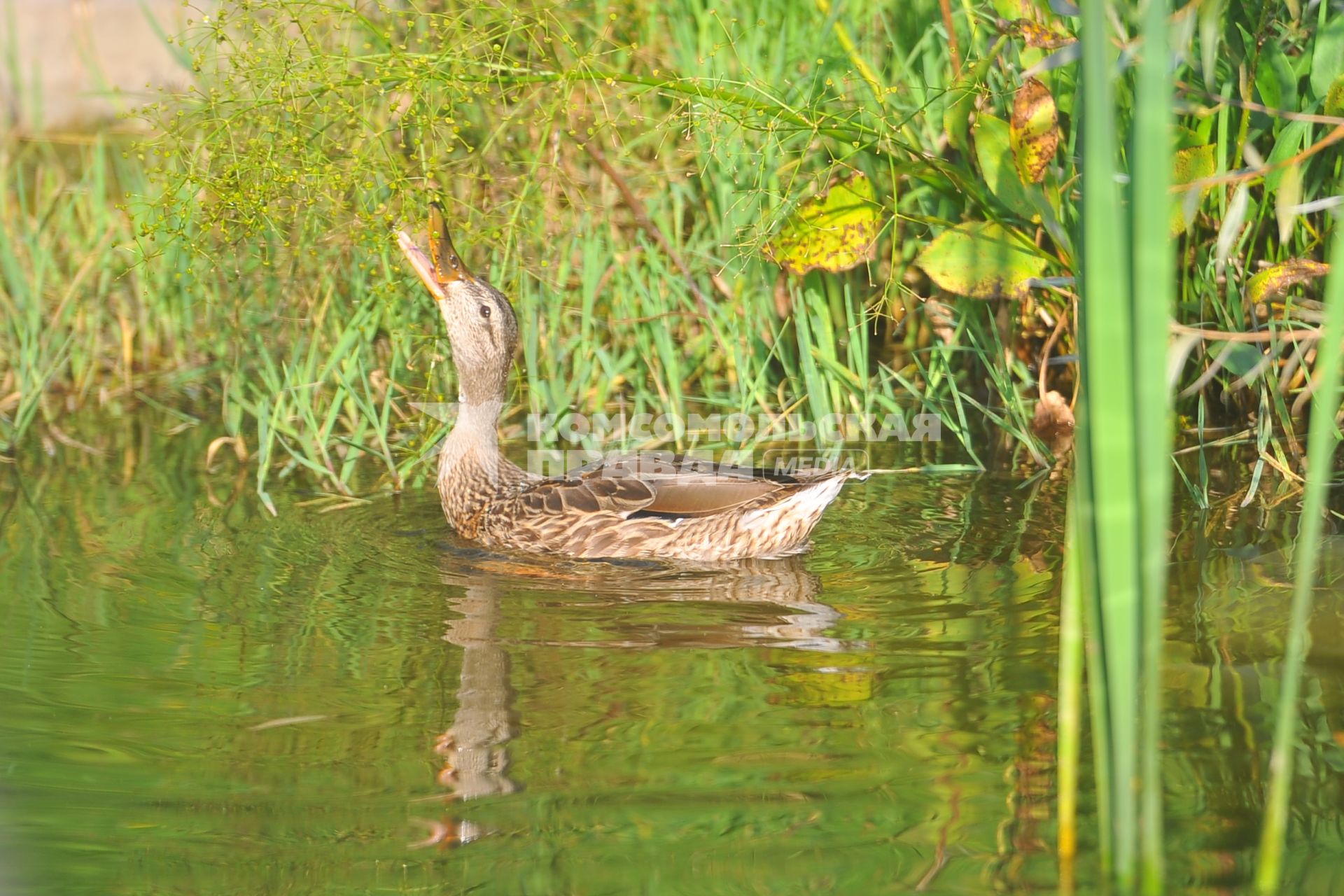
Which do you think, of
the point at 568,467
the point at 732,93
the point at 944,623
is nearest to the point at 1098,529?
the point at 944,623

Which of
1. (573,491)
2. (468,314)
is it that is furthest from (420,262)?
(573,491)

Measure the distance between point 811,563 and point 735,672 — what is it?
110 centimetres

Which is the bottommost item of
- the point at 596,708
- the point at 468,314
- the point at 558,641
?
the point at 596,708

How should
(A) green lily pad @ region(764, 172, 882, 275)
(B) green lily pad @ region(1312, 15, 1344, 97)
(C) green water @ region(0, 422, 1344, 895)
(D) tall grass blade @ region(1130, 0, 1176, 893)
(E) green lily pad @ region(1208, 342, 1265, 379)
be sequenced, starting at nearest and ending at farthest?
(D) tall grass blade @ region(1130, 0, 1176, 893) → (C) green water @ region(0, 422, 1344, 895) → (B) green lily pad @ region(1312, 15, 1344, 97) → (E) green lily pad @ region(1208, 342, 1265, 379) → (A) green lily pad @ region(764, 172, 882, 275)

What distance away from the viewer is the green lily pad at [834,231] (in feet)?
17.9

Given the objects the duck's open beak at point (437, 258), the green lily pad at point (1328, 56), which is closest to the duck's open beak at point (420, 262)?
the duck's open beak at point (437, 258)

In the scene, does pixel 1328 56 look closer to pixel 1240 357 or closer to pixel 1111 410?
pixel 1240 357

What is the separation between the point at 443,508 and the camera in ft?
17.9

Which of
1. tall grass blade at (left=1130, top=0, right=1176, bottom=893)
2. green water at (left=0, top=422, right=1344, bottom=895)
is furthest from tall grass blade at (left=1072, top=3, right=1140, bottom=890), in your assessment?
green water at (left=0, top=422, right=1344, bottom=895)

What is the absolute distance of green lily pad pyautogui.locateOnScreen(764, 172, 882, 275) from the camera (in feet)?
17.9

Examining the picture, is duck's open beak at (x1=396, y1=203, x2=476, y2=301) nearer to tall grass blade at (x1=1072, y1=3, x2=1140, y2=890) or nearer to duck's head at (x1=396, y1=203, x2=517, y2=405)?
duck's head at (x1=396, y1=203, x2=517, y2=405)

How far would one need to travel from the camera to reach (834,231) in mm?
5473

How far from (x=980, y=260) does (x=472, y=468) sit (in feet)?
6.34

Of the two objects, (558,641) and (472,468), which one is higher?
(472,468)
